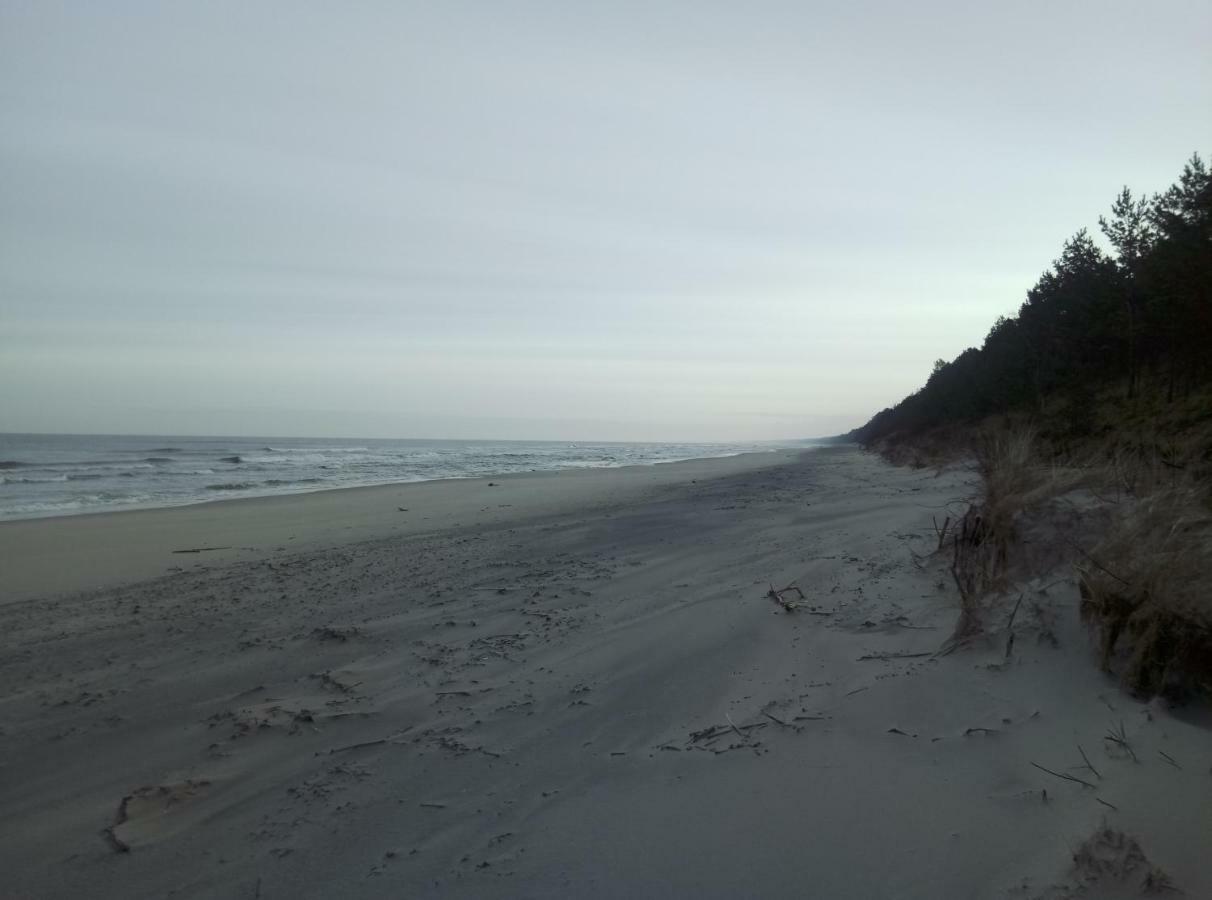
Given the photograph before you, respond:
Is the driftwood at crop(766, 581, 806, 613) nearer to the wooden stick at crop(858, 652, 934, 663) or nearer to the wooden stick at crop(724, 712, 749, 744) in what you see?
the wooden stick at crop(858, 652, 934, 663)

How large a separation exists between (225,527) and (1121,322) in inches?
905

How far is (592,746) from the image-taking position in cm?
373

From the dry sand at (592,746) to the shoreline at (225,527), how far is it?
199cm

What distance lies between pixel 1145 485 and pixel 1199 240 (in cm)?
1483

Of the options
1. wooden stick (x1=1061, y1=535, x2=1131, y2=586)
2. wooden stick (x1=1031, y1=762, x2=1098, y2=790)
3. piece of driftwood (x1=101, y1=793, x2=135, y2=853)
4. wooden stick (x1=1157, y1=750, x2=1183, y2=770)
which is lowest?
piece of driftwood (x1=101, y1=793, x2=135, y2=853)

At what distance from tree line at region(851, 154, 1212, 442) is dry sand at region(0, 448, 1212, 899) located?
13170 mm

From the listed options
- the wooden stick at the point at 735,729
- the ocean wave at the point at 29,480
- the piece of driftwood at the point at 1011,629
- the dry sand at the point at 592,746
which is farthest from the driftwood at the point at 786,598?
the ocean wave at the point at 29,480

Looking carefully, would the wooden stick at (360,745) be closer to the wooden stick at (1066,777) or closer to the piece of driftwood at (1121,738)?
the wooden stick at (1066,777)

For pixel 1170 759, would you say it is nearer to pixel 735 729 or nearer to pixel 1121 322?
pixel 735 729

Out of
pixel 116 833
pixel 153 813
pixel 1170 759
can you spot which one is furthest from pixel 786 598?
pixel 116 833

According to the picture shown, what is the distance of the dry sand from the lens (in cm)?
265

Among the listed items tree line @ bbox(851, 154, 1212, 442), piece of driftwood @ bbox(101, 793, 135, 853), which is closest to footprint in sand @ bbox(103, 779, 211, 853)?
piece of driftwood @ bbox(101, 793, 135, 853)

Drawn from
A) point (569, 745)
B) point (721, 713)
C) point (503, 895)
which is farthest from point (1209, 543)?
point (503, 895)

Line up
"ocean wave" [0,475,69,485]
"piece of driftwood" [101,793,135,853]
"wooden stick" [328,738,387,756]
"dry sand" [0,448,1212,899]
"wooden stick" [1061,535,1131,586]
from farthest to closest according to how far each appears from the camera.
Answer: "ocean wave" [0,475,69,485] < "wooden stick" [328,738,387,756] < "wooden stick" [1061,535,1131,586] < "piece of driftwood" [101,793,135,853] < "dry sand" [0,448,1212,899]
